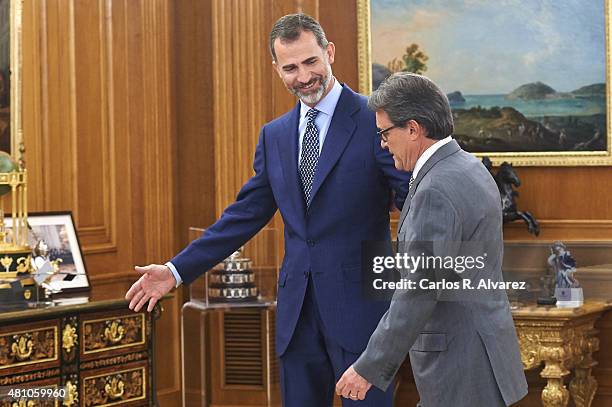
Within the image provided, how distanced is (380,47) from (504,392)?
362 centimetres

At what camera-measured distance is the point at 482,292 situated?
2584 millimetres

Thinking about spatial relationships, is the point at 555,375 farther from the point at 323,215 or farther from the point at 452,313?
the point at 452,313

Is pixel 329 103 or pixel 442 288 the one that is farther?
pixel 329 103

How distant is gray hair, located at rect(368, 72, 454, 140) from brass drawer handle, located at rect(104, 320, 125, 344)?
2.62 meters

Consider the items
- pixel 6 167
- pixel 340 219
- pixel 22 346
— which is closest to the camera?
pixel 340 219

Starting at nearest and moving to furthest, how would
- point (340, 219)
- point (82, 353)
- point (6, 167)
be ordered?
point (340, 219) → point (82, 353) → point (6, 167)

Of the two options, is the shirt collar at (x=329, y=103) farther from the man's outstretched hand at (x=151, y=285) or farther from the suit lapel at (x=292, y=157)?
the man's outstretched hand at (x=151, y=285)

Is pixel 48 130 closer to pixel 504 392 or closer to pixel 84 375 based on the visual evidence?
pixel 84 375

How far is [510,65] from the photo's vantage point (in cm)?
575

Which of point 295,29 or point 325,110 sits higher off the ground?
point 295,29

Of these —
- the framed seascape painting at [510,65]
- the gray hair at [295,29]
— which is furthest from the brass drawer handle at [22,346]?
the framed seascape painting at [510,65]

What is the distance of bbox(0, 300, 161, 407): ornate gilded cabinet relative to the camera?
4.52 meters

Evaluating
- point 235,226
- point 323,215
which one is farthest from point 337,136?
point 235,226

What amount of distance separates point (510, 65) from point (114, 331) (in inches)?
98.3
